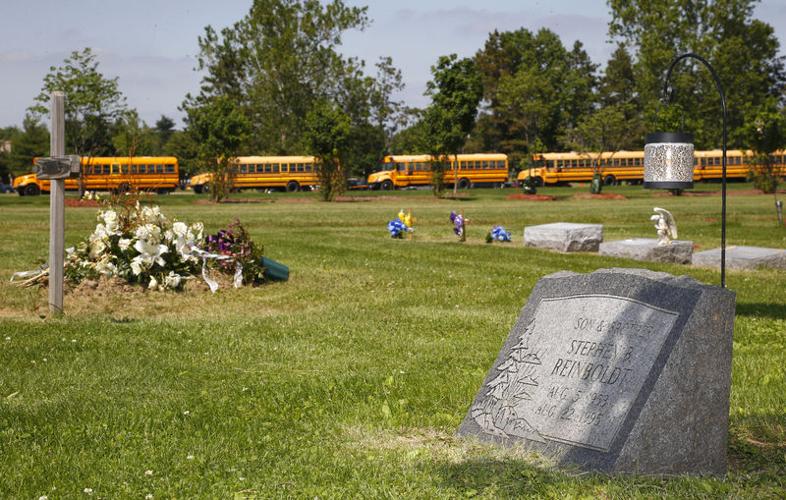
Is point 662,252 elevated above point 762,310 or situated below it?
above

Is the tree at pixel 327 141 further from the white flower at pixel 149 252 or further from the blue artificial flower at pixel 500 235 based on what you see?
the white flower at pixel 149 252

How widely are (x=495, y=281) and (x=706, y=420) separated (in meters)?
8.70

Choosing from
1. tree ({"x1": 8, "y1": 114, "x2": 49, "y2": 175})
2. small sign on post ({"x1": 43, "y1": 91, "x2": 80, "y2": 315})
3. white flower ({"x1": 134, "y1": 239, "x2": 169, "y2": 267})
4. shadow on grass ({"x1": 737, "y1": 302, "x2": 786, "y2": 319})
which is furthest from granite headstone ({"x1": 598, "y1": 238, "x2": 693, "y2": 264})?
tree ({"x1": 8, "y1": 114, "x2": 49, "y2": 175})

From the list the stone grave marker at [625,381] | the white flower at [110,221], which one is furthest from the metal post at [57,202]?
the stone grave marker at [625,381]

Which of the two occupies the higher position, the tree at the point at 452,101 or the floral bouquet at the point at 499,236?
the tree at the point at 452,101

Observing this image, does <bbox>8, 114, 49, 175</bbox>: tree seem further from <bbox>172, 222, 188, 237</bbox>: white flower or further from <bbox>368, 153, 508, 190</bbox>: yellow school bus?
<bbox>172, 222, 188, 237</bbox>: white flower

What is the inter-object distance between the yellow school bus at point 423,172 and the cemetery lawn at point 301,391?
5155 cm

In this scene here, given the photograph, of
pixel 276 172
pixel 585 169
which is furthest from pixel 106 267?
pixel 585 169

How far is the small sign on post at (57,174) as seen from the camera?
9891 mm

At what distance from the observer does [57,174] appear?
9.88 metres

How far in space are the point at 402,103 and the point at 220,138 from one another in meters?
29.8

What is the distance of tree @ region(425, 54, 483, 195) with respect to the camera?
157 feet

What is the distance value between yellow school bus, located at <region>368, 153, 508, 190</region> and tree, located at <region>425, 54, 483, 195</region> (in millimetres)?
15833

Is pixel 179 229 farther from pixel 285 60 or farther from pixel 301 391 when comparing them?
pixel 285 60
